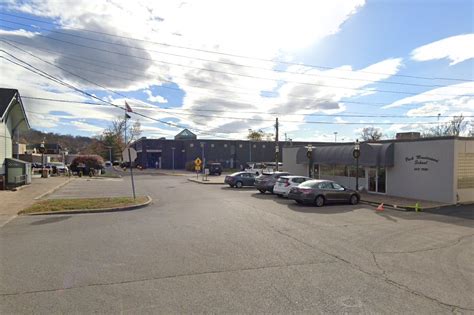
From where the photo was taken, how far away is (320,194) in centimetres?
1823

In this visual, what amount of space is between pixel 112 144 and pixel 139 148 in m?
21.9

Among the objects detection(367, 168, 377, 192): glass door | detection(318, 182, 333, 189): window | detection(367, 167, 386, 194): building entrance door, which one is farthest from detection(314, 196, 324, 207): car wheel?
detection(367, 168, 377, 192): glass door

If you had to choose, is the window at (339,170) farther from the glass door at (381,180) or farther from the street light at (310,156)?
the glass door at (381,180)

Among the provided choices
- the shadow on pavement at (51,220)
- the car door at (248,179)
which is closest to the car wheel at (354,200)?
the car door at (248,179)

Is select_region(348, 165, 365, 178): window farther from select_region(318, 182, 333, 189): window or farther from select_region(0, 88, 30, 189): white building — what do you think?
select_region(0, 88, 30, 189): white building

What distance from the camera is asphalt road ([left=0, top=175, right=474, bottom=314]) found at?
515cm

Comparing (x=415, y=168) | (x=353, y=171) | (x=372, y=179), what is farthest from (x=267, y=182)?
(x=415, y=168)

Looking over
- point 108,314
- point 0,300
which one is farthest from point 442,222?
point 0,300

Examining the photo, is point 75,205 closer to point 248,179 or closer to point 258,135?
point 248,179

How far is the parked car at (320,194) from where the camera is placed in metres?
18.1

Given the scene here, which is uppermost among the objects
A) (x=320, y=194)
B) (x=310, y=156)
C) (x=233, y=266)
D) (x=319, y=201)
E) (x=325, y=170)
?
(x=310, y=156)

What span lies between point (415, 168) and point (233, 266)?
18501 millimetres

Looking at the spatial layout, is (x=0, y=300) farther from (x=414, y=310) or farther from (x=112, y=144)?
(x=112, y=144)

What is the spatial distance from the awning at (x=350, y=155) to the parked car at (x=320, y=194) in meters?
5.32
